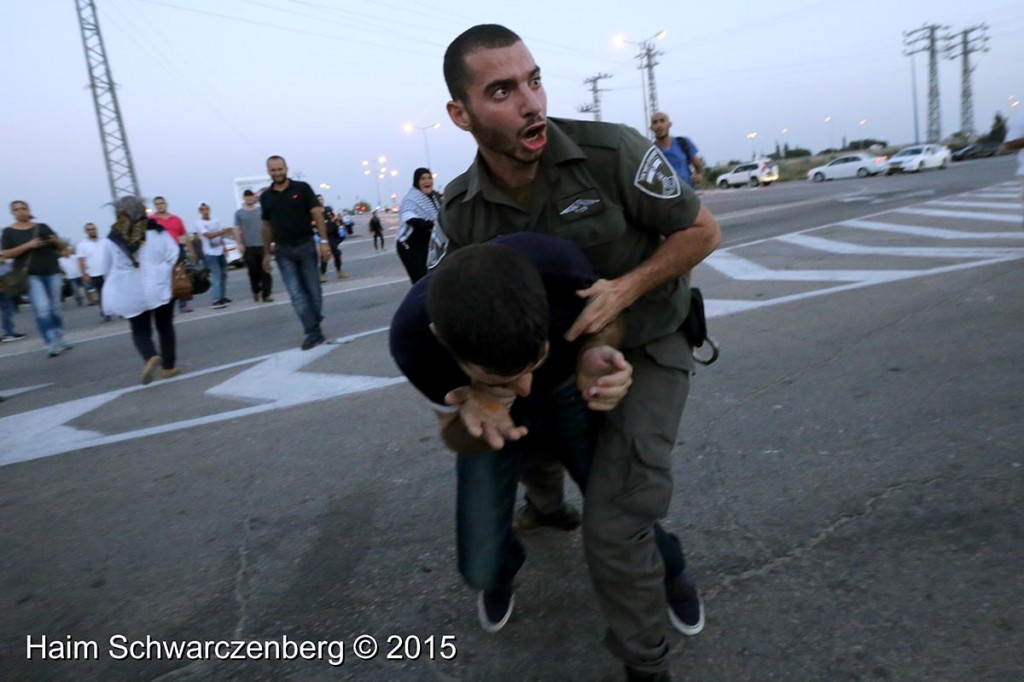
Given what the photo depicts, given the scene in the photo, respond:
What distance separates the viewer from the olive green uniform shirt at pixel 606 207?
7.36ft

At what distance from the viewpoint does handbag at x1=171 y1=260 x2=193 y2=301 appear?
7.21 meters

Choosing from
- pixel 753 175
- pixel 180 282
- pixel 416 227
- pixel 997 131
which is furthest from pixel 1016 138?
pixel 997 131

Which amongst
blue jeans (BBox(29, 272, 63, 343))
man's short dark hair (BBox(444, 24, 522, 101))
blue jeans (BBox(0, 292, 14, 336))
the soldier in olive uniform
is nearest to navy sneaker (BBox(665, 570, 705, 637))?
the soldier in olive uniform

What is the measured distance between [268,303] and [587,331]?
1121cm

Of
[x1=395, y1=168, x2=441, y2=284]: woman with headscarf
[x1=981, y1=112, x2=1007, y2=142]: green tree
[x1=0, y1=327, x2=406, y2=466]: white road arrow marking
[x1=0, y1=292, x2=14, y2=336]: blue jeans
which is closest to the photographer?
[x1=0, y1=327, x2=406, y2=466]: white road arrow marking

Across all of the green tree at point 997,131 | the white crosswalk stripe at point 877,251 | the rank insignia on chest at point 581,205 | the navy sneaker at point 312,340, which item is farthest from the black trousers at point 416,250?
the green tree at point 997,131

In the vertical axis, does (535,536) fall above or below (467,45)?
below

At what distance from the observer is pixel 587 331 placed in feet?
6.72

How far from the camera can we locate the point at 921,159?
38719 millimetres

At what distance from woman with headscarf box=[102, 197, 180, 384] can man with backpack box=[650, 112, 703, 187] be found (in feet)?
18.0

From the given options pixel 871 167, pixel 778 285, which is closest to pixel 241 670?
pixel 778 285

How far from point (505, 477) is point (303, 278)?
19.5 ft

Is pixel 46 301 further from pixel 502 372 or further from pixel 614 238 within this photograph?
pixel 502 372

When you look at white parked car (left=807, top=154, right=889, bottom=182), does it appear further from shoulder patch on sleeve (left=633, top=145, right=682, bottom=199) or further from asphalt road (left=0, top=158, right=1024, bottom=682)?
shoulder patch on sleeve (left=633, top=145, right=682, bottom=199)
